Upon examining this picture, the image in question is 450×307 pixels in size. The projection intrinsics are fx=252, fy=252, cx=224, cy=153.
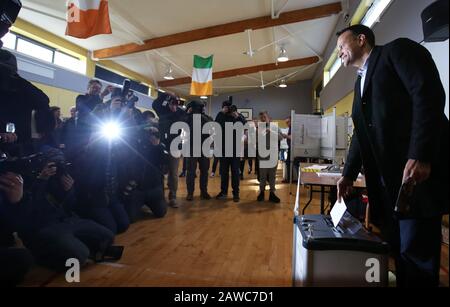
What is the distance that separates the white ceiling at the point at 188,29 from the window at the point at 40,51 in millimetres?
355

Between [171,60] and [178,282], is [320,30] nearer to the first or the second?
[171,60]

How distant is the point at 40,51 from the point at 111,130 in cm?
409

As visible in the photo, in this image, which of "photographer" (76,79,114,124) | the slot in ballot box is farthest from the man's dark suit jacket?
"photographer" (76,79,114,124)

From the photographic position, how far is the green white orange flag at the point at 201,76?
17.5ft

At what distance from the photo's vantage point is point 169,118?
2969mm

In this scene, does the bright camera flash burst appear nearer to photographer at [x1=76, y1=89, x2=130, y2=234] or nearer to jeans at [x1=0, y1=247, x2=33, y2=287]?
photographer at [x1=76, y1=89, x2=130, y2=234]

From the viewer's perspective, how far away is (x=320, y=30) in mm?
5566

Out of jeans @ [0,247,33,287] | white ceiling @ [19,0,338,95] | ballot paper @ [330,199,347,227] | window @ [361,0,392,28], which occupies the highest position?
white ceiling @ [19,0,338,95]

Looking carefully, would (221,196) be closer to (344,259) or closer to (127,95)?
(127,95)

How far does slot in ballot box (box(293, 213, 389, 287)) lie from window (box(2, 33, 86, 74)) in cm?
489

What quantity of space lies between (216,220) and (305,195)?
1.65 m

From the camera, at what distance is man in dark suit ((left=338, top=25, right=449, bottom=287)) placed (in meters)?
0.59

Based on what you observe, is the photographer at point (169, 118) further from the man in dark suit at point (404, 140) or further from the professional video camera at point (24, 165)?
the man in dark suit at point (404, 140)

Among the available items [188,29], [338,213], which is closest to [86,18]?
[188,29]
